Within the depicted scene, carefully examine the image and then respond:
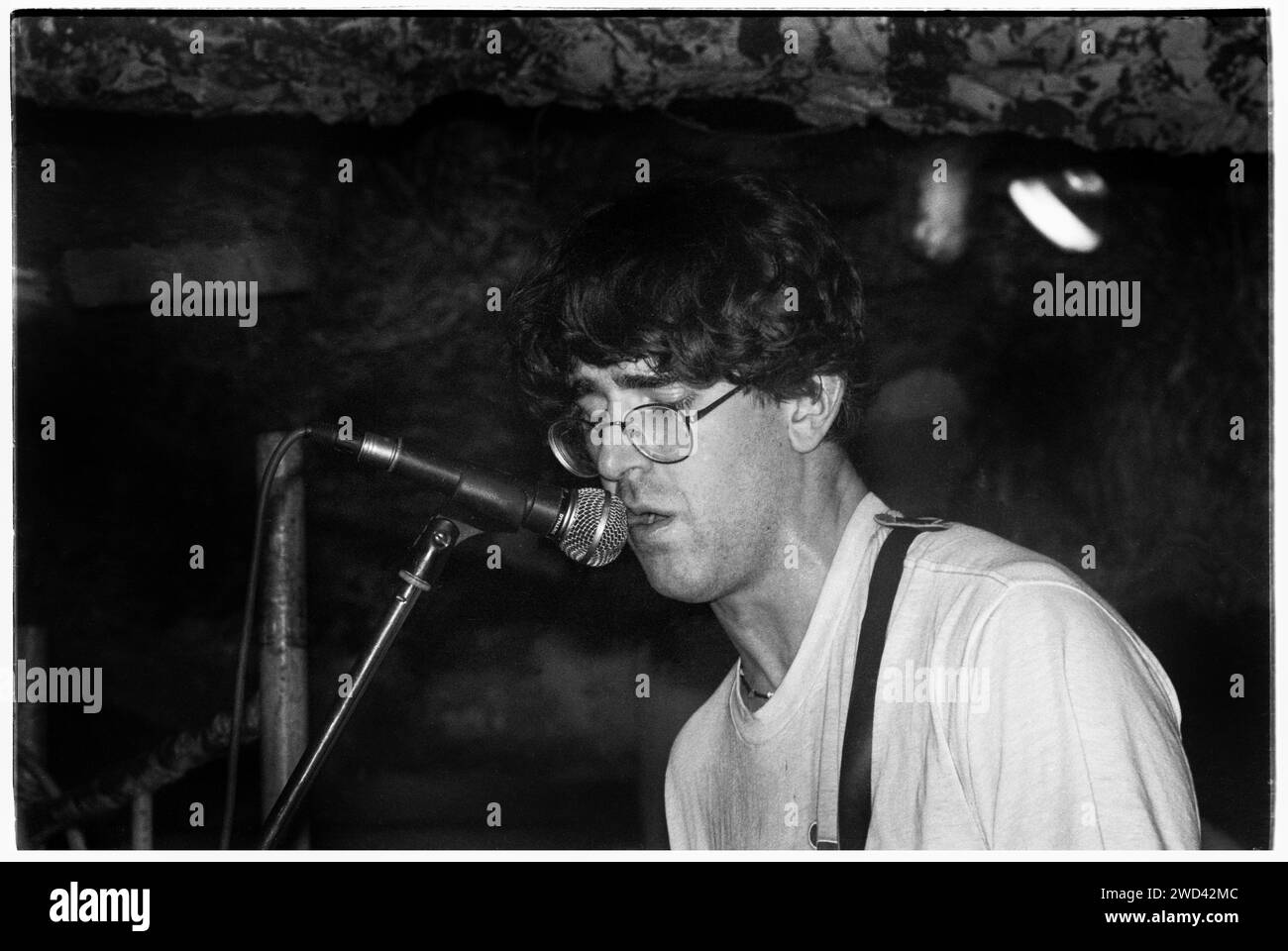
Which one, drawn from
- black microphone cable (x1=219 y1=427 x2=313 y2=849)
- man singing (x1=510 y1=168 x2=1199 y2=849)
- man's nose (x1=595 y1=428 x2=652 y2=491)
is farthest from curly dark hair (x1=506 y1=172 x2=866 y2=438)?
black microphone cable (x1=219 y1=427 x2=313 y2=849)

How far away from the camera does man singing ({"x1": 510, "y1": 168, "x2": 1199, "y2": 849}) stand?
242 centimetres

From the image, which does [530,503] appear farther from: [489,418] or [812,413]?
[812,413]

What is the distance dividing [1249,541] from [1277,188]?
68 cm

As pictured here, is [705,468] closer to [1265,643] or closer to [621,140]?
[621,140]

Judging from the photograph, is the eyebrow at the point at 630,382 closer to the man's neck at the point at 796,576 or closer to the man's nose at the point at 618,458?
the man's nose at the point at 618,458

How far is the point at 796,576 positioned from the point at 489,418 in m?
0.64

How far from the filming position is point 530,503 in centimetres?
254

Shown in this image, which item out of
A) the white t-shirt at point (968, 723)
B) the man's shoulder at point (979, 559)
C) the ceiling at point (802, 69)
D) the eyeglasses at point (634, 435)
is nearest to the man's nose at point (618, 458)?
the eyeglasses at point (634, 435)

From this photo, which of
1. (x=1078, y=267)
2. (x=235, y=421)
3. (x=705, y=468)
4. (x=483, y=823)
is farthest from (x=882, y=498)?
(x=235, y=421)

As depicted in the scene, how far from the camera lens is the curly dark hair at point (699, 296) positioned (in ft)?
8.26

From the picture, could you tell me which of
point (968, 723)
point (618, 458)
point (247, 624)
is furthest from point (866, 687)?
point (247, 624)

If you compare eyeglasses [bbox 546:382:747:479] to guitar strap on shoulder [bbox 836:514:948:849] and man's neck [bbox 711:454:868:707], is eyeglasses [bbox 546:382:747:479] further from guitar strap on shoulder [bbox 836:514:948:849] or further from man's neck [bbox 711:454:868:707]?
guitar strap on shoulder [bbox 836:514:948:849]

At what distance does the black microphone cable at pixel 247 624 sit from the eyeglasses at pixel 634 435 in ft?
1.61

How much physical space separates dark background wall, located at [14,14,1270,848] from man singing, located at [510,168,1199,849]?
0.23 feet
